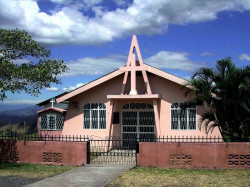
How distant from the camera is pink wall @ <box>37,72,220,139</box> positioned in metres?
14.6

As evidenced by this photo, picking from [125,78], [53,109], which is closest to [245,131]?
[125,78]

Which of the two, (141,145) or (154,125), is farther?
(154,125)

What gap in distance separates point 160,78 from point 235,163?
5.42m

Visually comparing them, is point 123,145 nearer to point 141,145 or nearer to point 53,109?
point 141,145

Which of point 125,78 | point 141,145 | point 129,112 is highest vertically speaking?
point 125,78

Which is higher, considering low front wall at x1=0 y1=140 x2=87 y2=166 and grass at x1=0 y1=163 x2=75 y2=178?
low front wall at x1=0 y1=140 x2=87 y2=166

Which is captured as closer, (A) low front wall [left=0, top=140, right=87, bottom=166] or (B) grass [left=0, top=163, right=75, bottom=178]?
(B) grass [left=0, top=163, right=75, bottom=178]

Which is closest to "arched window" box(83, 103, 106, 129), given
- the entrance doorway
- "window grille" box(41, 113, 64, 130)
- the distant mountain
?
the entrance doorway

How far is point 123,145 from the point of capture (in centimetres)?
1619

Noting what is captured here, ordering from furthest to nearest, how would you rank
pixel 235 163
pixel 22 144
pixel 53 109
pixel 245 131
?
pixel 53 109 < pixel 22 144 < pixel 245 131 < pixel 235 163

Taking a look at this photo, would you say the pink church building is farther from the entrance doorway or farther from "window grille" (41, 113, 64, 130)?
"window grille" (41, 113, 64, 130)

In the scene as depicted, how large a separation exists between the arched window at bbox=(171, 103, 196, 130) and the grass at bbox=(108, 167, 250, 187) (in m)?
3.83

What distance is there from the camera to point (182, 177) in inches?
385

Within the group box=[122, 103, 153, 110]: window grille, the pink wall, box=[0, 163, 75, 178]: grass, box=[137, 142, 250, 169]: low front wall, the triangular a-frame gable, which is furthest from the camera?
box=[122, 103, 153, 110]: window grille
